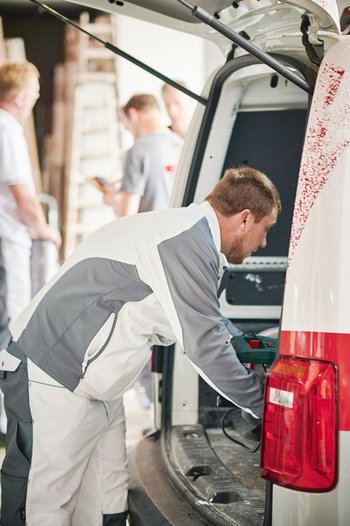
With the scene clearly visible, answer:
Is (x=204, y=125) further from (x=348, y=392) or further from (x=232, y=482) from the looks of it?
(x=348, y=392)

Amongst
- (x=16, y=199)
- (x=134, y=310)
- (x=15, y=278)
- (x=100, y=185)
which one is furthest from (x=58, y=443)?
(x=100, y=185)

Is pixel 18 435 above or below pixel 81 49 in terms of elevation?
below

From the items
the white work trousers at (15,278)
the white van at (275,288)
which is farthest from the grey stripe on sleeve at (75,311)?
the white work trousers at (15,278)

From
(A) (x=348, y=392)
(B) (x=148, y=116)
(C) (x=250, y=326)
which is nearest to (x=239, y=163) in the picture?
(C) (x=250, y=326)

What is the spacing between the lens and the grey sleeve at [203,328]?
314 cm

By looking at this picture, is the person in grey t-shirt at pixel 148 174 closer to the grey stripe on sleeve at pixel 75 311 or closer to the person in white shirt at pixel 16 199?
the person in white shirt at pixel 16 199

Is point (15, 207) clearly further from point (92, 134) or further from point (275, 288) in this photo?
point (92, 134)

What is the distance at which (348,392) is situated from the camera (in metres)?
2.53

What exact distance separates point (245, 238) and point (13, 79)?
3305 mm

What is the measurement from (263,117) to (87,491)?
1840mm

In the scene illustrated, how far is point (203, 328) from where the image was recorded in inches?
123

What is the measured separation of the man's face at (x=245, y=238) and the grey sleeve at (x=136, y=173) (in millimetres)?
3286

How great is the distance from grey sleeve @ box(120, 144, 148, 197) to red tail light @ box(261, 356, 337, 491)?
13.9 ft

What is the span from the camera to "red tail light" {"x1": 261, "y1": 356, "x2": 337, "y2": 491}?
8.33ft
